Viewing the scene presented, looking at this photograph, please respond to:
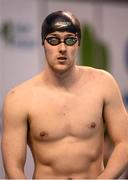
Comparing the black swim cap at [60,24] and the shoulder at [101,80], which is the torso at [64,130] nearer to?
the shoulder at [101,80]

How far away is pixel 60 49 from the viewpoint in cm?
130

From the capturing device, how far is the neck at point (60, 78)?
Answer: 1.36 meters

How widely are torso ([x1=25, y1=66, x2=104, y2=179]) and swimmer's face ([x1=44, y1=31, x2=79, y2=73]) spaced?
0.25 ft

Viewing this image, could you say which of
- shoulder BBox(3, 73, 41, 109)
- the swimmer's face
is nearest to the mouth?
the swimmer's face

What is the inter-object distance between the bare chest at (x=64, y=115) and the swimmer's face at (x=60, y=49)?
78 millimetres

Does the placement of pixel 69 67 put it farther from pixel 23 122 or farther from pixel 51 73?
pixel 23 122

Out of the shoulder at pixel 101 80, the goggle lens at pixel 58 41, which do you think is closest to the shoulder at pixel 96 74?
the shoulder at pixel 101 80

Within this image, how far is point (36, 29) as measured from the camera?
2.89 m

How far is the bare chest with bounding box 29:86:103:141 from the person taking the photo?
4.40 ft

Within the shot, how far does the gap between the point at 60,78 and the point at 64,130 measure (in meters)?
0.12

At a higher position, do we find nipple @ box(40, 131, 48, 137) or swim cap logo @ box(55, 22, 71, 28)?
swim cap logo @ box(55, 22, 71, 28)

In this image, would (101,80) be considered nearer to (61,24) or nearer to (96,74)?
(96,74)

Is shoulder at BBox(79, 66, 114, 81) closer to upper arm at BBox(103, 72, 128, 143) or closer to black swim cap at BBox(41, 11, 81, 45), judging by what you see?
upper arm at BBox(103, 72, 128, 143)

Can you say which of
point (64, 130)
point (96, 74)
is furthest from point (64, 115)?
point (96, 74)
